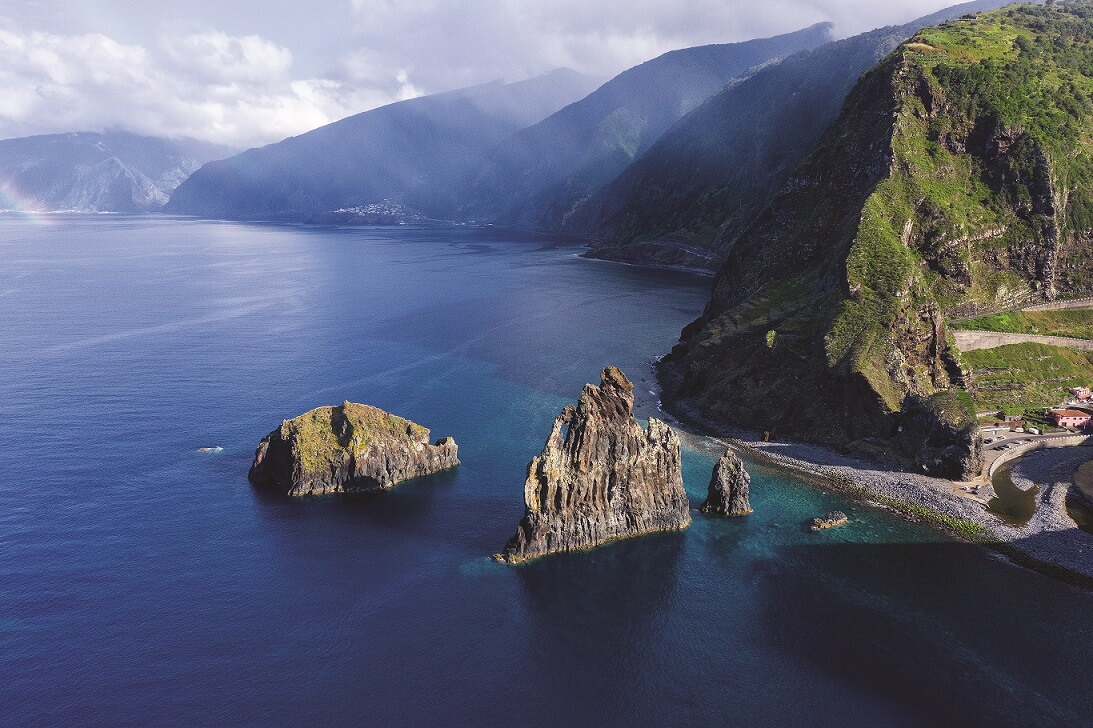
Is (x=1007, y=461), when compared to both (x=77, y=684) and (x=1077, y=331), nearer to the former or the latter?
(x=1077, y=331)

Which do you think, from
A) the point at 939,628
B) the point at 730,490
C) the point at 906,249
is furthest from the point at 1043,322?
the point at 939,628

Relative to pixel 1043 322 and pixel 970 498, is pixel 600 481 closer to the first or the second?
pixel 970 498

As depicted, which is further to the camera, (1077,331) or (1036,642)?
(1077,331)

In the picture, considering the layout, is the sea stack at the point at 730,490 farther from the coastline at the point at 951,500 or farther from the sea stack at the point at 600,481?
the coastline at the point at 951,500

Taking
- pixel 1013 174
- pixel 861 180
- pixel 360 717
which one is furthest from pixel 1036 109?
pixel 360 717

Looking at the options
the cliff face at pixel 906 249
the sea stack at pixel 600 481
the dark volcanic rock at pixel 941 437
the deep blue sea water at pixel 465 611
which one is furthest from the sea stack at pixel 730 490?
the dark volcanic rock at pixel 941 437

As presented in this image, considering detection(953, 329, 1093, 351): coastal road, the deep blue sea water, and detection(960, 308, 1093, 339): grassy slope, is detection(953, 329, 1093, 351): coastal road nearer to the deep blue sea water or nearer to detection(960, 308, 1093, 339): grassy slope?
detection(960, 308, 1093, 339): grassy slope
